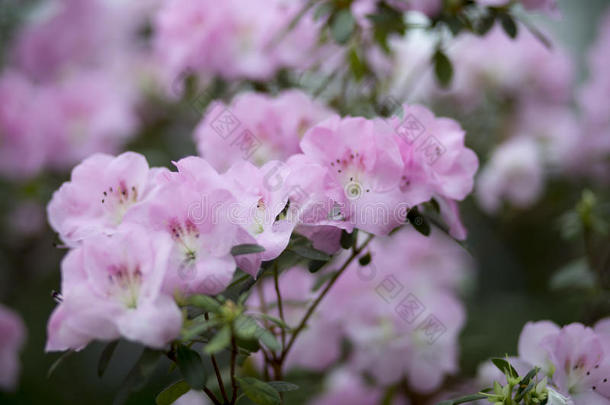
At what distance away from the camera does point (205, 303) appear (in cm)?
53

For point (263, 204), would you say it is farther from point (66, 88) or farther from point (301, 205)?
point (66, 88)

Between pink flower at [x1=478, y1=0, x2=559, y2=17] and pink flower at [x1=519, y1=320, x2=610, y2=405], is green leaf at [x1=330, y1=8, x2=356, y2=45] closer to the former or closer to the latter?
pink flower at [x1=478, y1=0, x2=559, y2=17]

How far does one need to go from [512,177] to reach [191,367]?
2.93 feet

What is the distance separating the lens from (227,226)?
1.85 feet

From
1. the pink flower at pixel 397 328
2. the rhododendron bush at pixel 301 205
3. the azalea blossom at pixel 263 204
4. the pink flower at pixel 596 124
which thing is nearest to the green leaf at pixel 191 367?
the rhododendron bush at pixel 301 205

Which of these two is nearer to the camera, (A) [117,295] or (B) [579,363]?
(A) [117,295]

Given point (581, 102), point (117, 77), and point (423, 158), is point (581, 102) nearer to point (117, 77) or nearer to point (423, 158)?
point (423, 158)

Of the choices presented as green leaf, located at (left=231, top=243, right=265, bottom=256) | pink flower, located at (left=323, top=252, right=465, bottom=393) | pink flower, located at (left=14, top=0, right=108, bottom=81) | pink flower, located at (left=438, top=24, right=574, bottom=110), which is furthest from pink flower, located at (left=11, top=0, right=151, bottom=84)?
green leaf, located at (left=231, top=243, right=265, bottom=256)

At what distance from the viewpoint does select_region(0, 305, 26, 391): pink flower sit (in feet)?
3.44

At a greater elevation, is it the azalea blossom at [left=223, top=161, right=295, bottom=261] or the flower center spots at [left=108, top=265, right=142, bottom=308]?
the flower center spots at [left=108, top=265, right=142, bottom=308]

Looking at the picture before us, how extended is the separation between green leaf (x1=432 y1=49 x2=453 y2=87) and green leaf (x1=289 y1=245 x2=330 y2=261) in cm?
43

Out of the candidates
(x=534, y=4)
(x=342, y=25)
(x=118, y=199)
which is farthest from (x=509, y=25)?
(x=118, y=199)

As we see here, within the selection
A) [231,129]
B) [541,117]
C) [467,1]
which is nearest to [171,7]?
[231,129]

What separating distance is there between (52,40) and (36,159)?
1.29ft
